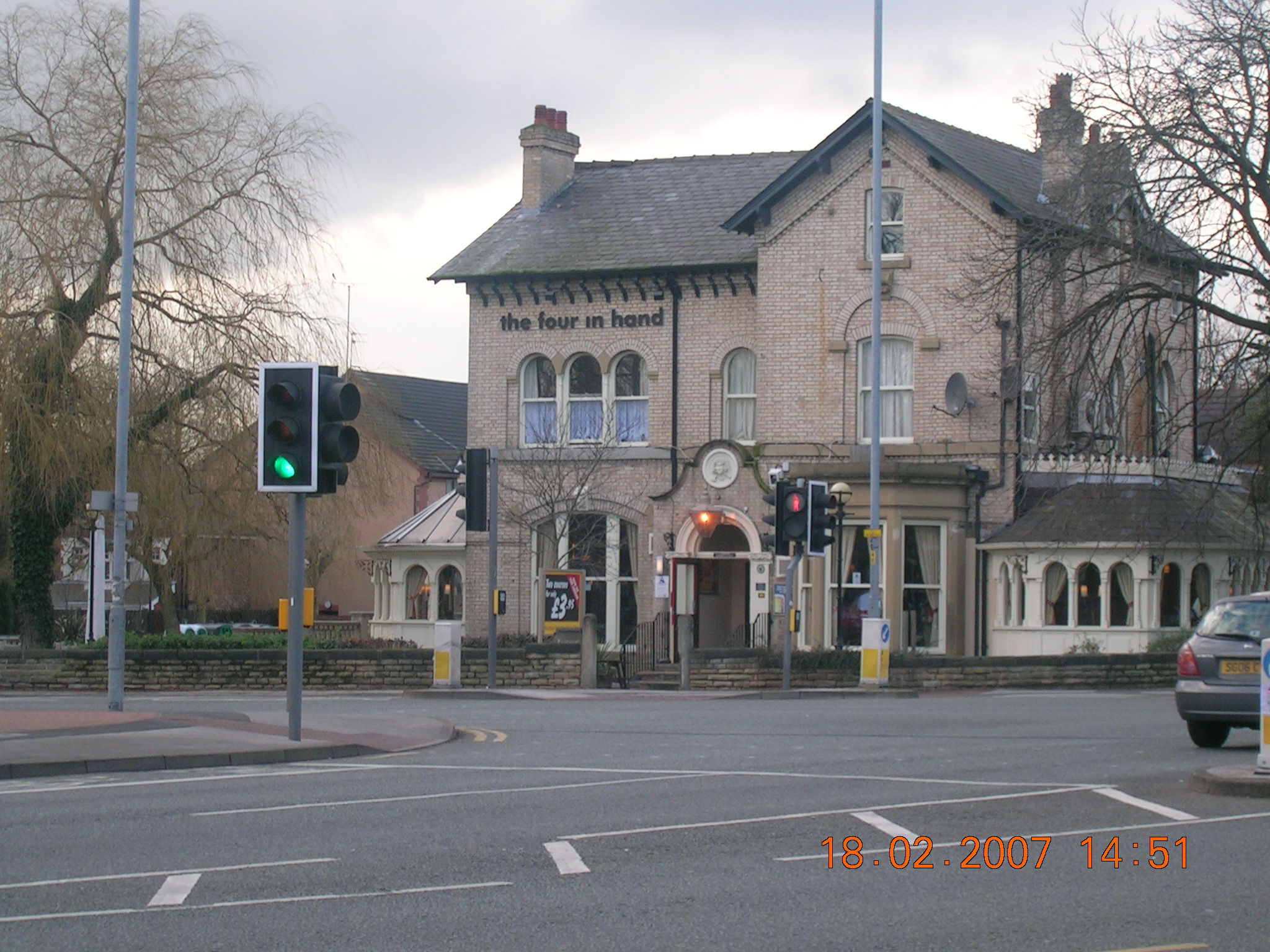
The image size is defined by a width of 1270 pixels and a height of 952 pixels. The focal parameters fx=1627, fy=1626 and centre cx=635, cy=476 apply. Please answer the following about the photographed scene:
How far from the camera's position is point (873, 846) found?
9.51 m

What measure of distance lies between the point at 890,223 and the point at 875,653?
10.1 metres

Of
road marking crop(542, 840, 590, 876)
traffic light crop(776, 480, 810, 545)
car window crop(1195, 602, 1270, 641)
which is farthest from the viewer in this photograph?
traffic light crop(776, 480, 810, 545)

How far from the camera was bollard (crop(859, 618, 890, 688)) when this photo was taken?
2670cm

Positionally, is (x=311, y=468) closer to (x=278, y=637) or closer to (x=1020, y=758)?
(x=1020, y=758)

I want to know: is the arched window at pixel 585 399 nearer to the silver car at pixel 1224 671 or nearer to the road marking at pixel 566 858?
the silver car at pixel 1224 671

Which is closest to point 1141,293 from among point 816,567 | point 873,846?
point 816,567

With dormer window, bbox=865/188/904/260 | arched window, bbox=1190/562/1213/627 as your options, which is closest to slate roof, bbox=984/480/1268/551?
arched window, bbox=1190/562/1213/627

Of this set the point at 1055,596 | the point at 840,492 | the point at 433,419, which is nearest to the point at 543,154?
the point at 840,492

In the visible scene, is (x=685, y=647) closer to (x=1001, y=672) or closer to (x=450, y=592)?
(x=1001, y=672)

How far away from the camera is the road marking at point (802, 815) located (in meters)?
10.1

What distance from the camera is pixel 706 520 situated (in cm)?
3400

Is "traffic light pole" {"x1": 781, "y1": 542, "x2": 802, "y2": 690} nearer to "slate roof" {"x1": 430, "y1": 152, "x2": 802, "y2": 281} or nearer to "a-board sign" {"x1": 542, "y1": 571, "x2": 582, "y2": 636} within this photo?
"a-board sign" {"x1": 542, "y1": 571, "x2": 582, "y2": 636}

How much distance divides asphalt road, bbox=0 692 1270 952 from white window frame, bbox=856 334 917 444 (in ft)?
55.2

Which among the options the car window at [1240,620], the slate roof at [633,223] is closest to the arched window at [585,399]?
the slate roof at [633,223]
